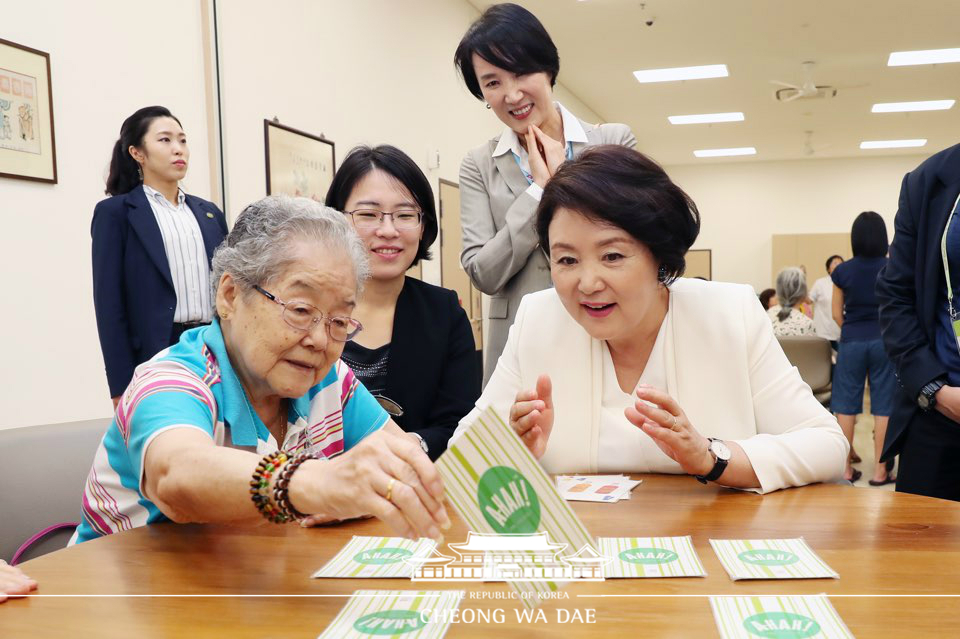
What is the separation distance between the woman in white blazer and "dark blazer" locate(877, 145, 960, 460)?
0.55 m

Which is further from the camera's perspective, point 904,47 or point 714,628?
point 904,47

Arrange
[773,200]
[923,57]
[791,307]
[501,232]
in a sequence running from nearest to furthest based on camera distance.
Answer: [501,232]
[791,307]
[923,57]
[773,200]

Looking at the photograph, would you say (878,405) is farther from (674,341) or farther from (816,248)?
(816,248)

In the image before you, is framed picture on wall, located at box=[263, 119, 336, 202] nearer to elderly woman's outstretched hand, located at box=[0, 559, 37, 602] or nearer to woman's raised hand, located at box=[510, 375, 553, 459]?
woman's raised hand, located at box=[510, 375, 553, 459]

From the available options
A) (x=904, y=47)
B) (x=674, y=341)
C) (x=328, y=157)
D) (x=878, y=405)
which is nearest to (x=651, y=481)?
(x=674, y=341)

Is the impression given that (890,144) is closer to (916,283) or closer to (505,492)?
(916,283)

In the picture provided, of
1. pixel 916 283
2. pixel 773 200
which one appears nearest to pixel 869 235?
pixel 916 283

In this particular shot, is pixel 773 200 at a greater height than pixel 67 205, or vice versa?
pixel 773 200

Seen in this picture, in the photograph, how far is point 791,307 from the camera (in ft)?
18.8

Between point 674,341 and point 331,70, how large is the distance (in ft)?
10.8

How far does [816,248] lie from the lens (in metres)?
13.8

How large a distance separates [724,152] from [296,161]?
11.3m

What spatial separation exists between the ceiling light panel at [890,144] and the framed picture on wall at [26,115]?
1303 centimetres

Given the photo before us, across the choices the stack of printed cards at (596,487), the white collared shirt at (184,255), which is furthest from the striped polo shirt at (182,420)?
the white collared shirt at (184,255)
